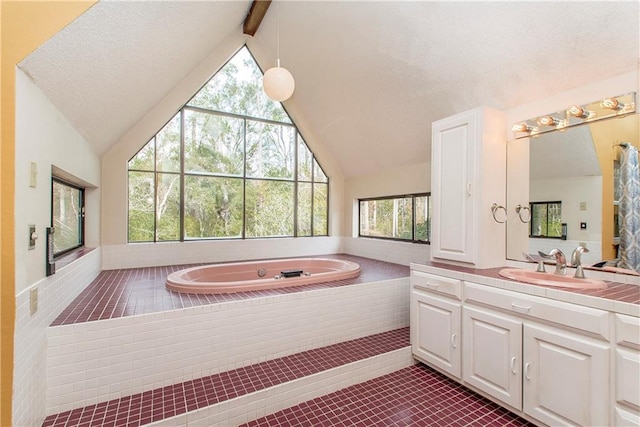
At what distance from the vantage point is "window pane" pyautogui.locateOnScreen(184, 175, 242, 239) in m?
4.37

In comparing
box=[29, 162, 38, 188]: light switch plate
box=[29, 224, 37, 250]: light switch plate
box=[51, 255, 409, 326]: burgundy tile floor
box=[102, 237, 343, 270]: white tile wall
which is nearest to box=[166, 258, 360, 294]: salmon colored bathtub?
box=[51, 255, 409, 326]: burgundy tile floor

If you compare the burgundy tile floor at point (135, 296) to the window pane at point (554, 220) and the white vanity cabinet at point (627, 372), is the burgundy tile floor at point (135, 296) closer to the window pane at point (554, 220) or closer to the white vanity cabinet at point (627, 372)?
the window pane at point (554, 220)

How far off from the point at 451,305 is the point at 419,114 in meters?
2.19

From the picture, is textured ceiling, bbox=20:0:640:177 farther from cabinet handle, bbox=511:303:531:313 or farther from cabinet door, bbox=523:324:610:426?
cabinet door, bbox=523:324:610:426

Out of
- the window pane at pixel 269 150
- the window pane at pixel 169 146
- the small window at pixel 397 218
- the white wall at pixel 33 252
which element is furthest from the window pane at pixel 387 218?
the white wall at pixel 33 252

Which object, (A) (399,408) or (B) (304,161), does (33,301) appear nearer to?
(A) (399,408)

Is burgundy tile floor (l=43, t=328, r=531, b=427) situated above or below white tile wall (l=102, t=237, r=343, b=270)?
below

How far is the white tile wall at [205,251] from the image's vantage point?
3.97 m

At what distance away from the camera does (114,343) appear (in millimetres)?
1960

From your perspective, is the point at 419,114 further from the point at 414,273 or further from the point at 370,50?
the point at 414,273

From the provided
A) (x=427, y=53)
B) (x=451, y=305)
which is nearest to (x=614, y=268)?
(x=451, y=305)

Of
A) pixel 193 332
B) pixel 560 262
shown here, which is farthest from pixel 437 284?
pixel 193 332

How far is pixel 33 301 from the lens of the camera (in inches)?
62.0

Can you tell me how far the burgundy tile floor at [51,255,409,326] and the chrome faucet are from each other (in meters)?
1.65
